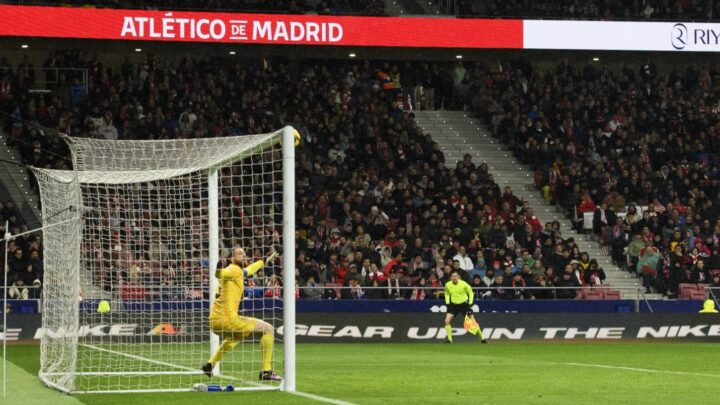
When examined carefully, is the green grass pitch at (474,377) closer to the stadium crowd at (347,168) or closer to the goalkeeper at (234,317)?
the goalkeeper at (234,317)

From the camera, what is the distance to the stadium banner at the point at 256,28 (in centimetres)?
3459

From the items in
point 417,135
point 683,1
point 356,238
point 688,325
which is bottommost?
point 688,325

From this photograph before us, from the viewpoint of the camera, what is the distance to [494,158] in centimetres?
4044

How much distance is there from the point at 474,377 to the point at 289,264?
12.7 feet

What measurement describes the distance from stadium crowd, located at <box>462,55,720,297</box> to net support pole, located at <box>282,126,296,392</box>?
20347 millimetres

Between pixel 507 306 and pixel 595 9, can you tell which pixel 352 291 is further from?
pixel 595 9

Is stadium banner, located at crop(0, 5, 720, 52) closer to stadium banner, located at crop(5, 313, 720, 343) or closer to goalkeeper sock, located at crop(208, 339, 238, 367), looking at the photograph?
stadium banner, located at crop(5, 313, 720, 343)

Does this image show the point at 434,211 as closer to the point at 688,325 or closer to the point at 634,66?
the point at 688,325

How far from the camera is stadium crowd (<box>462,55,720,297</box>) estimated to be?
3556 centimetres

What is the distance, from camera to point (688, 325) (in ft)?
101

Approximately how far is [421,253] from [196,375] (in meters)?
14.9

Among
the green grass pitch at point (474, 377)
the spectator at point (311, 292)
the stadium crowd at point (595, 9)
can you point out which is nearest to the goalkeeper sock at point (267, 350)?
the green grass pitch at point (474, 377)

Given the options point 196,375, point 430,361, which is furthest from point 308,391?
point 430,361

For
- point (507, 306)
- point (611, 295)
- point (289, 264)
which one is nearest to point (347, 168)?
point (507, 306)
